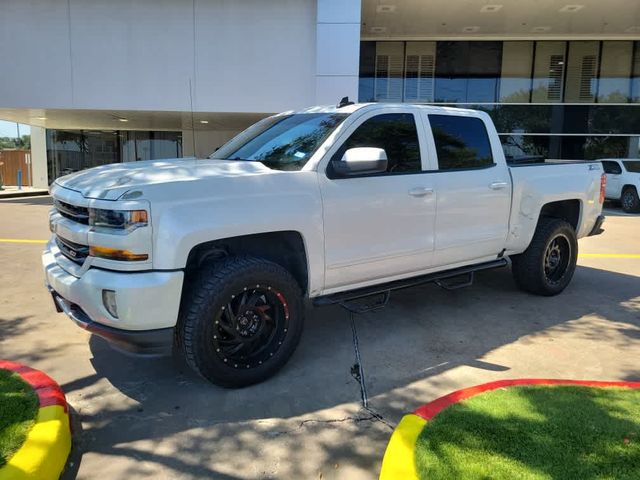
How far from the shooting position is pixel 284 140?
460cm

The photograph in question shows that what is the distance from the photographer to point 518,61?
2033 centimetres

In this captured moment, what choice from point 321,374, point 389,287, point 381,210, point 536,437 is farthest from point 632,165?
point 536,437

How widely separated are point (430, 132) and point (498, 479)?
3.14 meters

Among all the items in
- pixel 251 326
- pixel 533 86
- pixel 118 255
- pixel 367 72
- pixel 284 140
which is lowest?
pixel 251 326

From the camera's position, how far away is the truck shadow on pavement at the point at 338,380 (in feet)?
10.4

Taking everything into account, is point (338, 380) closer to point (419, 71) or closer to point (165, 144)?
point (419, 71)

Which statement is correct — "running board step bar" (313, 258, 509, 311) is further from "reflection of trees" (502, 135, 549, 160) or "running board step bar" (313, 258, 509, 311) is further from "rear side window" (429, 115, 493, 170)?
"reflection of trees" (502, 135, 549, 160)

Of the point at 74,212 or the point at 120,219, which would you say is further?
the point at 74,212

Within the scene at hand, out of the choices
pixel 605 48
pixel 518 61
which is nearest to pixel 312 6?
pixel 518 61

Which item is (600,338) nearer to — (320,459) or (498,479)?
(498,479)

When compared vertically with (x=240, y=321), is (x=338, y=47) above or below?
above

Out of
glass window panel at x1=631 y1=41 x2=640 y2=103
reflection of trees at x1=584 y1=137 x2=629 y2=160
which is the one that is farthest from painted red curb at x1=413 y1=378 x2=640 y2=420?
glass window panel at x1=631 y1=41 x2=640 y2=103

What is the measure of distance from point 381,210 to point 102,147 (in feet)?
80.9

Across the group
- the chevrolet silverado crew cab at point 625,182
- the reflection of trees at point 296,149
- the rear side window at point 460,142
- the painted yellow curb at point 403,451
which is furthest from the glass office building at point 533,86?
the painted yellow curb at point 403,451
